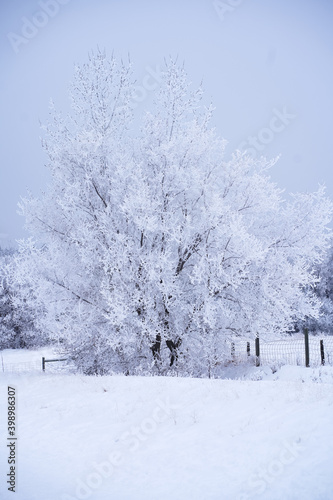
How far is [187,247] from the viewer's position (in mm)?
13438

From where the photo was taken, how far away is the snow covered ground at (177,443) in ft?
16.8

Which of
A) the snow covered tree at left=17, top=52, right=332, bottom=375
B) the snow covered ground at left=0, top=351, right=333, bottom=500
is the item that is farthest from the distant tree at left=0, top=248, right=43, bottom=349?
the snow covered ground at left=0, top=351, right=333, bottom=500

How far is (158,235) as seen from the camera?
45.9ft

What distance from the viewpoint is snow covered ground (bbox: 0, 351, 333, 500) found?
5117 millimetres

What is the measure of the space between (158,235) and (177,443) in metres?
8.42

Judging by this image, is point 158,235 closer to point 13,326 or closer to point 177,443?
point 177,443

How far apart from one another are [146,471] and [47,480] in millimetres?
1487

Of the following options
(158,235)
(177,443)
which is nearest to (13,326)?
(158,235)

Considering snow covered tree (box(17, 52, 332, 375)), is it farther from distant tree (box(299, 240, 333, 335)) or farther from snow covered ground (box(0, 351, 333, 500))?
distant tree (box(299, 240, 333, 335))

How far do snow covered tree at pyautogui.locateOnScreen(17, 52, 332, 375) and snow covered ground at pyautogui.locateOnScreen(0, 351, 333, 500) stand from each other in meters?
3.93

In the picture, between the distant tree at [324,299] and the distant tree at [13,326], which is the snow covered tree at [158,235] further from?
the distant tree at [13,326]

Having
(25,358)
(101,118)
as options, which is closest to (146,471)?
(101,118)

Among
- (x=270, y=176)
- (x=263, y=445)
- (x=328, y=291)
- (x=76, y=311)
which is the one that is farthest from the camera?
(x=328, y=291)

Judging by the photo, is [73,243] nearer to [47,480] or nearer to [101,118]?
[101,118]
